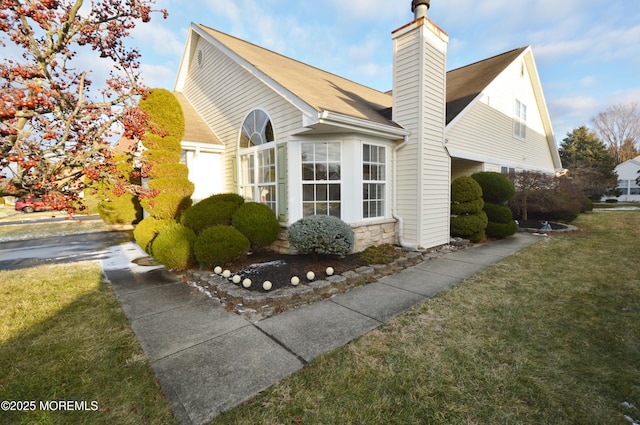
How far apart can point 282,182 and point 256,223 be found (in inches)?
53.1

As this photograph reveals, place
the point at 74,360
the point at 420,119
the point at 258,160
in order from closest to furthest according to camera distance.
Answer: the point at 74,360 → the point at 420,119 → the point at 258,160

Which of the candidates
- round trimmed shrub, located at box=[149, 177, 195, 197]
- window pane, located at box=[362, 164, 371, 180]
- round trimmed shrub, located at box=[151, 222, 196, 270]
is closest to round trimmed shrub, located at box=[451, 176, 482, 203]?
window pane, located at box=[362, 164, 371, 180]

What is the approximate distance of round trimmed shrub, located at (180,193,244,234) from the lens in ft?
20.1

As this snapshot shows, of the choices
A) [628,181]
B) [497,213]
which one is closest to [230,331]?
[497,213]

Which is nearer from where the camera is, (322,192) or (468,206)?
(322,192)

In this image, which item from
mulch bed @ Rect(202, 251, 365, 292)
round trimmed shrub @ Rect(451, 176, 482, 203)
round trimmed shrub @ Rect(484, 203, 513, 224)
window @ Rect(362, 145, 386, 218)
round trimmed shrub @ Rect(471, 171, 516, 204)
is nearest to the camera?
mulch bed @ Rect(202, 251, 365, 292)

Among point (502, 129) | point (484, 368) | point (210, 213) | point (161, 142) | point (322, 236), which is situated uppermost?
point (502, 129)

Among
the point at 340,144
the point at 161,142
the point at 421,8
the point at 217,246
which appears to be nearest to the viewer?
the point at 217,246

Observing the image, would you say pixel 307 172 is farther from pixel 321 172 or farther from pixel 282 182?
pixel 282 182

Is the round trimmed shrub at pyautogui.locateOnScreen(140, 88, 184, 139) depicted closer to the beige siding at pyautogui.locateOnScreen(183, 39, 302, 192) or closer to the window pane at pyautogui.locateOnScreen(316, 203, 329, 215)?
the beige siding at pyautogui.locateOnScreen(183, 39, 302, 192)

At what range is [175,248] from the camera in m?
5.62

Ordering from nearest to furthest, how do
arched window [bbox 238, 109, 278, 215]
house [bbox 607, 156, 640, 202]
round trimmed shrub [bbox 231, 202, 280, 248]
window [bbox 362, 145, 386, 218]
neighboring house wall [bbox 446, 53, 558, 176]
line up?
round trimmed shrub [bbox 231, 202, 280, 248] → window [bbox 362, 145, 386, 218] → arched window [bbox 238, 109, 278, 215] → neighboring house wall [bbox 446, 53, 558, 176] → house [bbox 607, 156, 640, 202]

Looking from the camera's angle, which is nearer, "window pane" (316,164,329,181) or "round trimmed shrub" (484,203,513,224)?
"window pane" (316,164,329,181)

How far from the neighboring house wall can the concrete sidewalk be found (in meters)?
6.02
